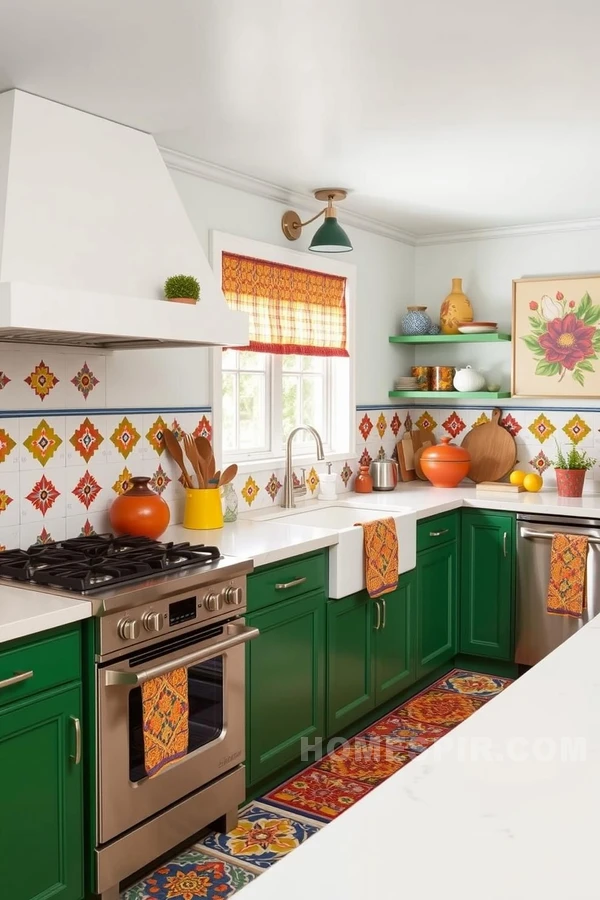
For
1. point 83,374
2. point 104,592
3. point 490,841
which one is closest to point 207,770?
point 104,592

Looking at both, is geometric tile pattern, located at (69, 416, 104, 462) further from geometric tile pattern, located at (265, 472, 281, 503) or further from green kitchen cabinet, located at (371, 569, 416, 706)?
green kitchen cabinet, located at (371, 569, 416, 706)

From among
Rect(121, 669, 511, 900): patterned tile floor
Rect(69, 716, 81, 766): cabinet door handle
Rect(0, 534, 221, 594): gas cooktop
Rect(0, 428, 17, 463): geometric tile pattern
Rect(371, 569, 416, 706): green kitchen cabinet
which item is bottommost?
Rect(121, 669, 511, 900): patterned tile floor

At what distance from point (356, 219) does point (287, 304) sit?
82 cm

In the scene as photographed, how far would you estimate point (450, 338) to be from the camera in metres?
5.18

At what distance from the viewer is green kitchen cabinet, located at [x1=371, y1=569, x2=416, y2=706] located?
4.02m

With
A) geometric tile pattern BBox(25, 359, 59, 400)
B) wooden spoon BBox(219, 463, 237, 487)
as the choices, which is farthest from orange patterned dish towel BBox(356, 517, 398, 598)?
geometric tile pattern BBox(25, 359, 59, 400)

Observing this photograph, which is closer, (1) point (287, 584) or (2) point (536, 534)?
(1) point (287, 584)

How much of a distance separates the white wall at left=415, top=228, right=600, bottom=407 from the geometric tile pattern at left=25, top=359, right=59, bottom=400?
9.78 ft

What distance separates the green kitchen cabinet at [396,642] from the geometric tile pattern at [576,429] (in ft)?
4.79

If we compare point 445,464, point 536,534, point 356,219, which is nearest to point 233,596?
point 536,534

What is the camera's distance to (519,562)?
4.59m

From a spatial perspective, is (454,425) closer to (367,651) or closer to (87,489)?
(367,651)

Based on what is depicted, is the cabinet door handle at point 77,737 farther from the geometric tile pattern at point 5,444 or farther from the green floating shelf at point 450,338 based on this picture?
the green floating shelf at point 450,338

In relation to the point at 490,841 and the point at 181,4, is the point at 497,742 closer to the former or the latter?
the point at 490,841
